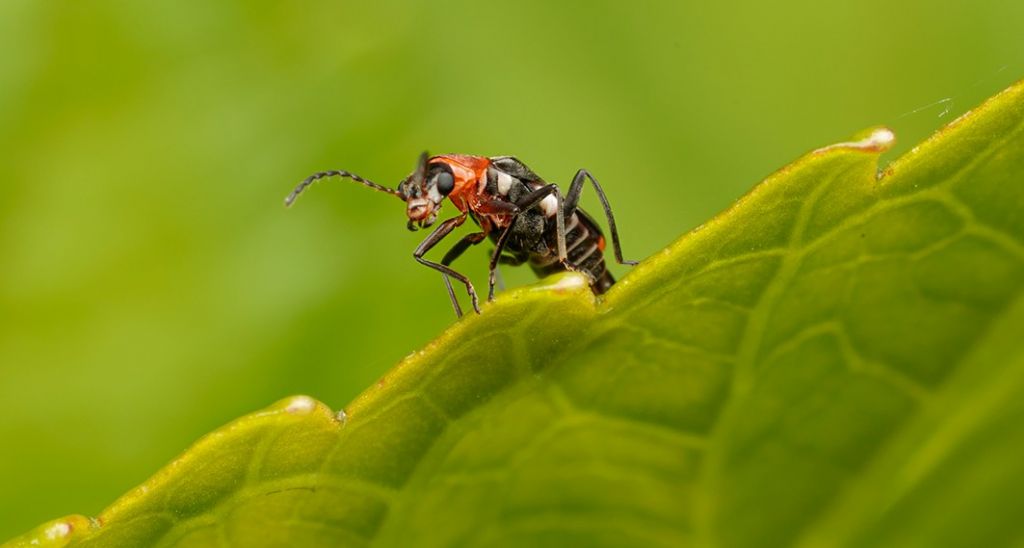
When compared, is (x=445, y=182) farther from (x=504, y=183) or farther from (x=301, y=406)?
(x=301, y=406)

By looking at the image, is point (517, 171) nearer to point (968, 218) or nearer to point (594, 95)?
point (594, 95)

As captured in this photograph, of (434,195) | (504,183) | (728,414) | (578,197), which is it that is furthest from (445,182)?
(728,414)

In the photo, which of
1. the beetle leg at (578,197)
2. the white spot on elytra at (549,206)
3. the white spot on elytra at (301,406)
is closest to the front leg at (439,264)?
the white spot on elytra at (549,206)

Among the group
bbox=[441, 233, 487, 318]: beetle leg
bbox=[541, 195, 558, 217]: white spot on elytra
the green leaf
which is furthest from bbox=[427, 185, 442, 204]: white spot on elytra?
the green leaf

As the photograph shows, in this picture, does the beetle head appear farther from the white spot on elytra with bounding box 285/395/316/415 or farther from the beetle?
the white spot on elytra with bounding box 285/395/316/415

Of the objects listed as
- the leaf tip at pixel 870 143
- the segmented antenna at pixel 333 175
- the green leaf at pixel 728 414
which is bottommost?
the green leaf at pixel 728 414

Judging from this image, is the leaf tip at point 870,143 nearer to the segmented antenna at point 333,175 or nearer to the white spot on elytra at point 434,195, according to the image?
the segmented antenna at point 333,175

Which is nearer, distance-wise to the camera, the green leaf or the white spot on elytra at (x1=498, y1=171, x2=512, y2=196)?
the green leaf
